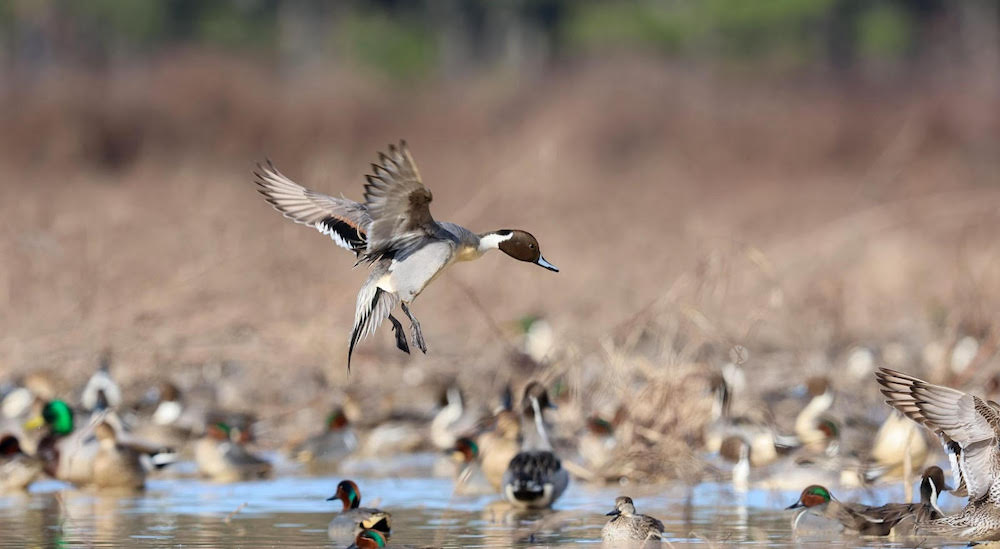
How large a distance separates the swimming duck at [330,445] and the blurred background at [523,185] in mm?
896

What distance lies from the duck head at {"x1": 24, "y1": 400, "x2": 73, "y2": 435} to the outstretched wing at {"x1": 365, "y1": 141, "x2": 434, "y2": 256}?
3825mm

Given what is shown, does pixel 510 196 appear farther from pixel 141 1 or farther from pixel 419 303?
pixel 141 1

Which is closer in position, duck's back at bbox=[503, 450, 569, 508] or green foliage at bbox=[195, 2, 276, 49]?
duck's back at bbox=[503, 450, 569, 508]

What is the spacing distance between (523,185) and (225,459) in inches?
253

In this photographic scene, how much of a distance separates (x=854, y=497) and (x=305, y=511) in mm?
2688

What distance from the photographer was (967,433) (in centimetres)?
671

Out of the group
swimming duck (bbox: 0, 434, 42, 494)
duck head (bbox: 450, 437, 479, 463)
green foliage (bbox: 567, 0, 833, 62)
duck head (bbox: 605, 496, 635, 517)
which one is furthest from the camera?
green foliage (bbox: 567, 0, 833, 62)

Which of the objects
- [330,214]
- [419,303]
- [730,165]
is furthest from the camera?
[730,165]

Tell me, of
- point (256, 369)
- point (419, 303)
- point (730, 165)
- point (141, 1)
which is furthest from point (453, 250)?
point (141, 1)

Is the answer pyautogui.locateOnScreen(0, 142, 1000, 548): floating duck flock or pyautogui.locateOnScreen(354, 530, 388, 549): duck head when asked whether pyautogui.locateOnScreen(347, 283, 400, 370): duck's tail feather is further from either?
pyautogui.locateOnScreen(354, 530, 388, 549): duck head

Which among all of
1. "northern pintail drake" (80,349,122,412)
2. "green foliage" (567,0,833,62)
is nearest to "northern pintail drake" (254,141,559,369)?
"northern pintail drake" (80,349,122,412)

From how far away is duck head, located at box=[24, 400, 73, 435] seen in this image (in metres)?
10.3

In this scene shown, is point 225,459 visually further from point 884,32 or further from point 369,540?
point 884,32

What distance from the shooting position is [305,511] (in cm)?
834
